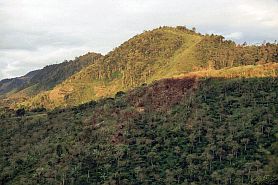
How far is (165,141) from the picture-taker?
160250 mm

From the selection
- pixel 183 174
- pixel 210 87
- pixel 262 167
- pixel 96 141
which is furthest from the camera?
pixel 210 87

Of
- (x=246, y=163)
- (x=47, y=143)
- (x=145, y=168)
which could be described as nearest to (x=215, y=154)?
(x=246, y=163)

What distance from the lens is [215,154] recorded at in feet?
488

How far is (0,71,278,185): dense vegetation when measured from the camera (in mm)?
143000

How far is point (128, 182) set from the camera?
142 m

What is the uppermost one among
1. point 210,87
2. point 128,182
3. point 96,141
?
point 210,87

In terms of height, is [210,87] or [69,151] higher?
[210,87]

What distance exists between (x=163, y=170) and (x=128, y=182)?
1243cm

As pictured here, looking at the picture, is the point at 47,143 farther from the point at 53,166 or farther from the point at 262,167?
the point at 262,167

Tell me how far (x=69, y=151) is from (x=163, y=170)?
39.5 meters

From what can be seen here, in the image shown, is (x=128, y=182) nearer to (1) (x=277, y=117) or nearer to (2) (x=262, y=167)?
(2) (x=262, y=167)

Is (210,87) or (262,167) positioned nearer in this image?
(262,167)

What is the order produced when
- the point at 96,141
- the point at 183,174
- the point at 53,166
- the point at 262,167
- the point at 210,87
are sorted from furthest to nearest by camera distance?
1. the point at 210,87
2. the point at 96,141
3. the point at 53,166
4. the point at 183,174
5. the point at 262,167

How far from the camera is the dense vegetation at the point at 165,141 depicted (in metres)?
143
